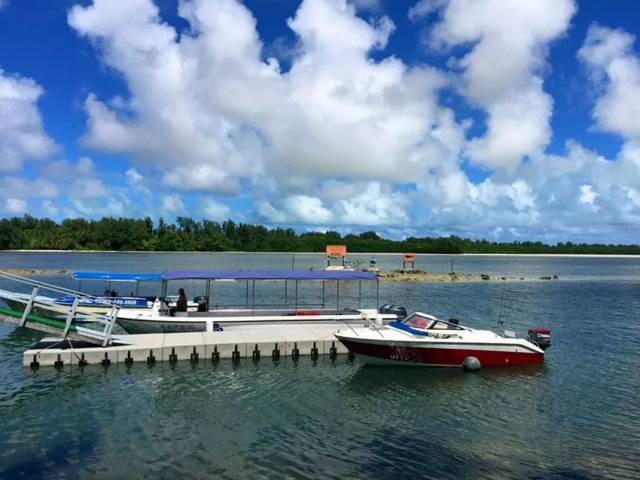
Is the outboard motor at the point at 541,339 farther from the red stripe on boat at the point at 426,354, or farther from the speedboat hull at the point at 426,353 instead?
the red stripe on boat at the point at 426,354

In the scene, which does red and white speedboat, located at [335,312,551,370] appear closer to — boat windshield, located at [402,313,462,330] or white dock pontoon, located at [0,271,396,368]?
boat windshield, located at [402,313,462,330]

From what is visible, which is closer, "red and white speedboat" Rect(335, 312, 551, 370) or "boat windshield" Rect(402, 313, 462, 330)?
"red and white speedboat" Rect(335, 312, 551, 370)

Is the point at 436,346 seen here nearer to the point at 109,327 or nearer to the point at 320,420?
the point at 320,420

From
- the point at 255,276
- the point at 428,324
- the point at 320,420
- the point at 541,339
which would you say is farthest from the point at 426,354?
the point at 255,276

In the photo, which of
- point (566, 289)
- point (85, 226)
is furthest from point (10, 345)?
point (85, 226)

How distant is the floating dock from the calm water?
525 mm

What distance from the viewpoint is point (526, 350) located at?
21828 millimetres

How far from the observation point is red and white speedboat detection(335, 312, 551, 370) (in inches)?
828

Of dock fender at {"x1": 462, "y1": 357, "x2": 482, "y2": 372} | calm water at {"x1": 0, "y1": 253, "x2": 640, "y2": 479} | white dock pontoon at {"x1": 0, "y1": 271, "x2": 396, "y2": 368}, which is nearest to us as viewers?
calm water at {"x1": 0, "y1": 253, "x2": 640, "y2": 479}

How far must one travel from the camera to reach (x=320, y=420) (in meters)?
15.1

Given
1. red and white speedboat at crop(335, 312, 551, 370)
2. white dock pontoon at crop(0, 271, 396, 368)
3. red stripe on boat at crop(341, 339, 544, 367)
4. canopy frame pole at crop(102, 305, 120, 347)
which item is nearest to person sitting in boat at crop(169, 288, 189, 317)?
white dock pontoon at crop(0, 271, 396, 368)

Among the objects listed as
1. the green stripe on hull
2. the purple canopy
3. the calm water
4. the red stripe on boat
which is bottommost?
the calm water

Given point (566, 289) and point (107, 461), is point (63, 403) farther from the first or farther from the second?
point (566, 289)

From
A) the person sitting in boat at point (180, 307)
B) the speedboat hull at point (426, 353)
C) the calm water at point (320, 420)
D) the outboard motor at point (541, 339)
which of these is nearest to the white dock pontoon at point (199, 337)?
the calm water at point (320, 420)
